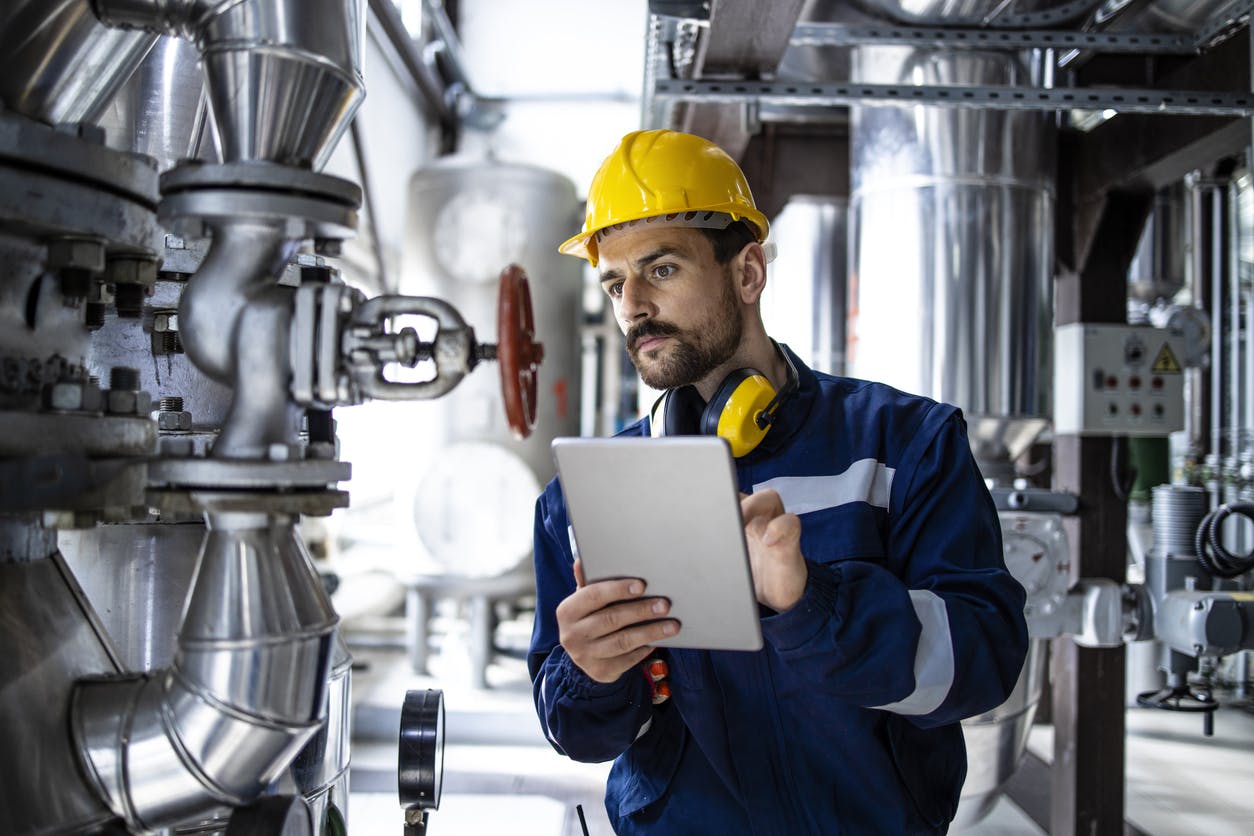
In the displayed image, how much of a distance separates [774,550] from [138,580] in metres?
0.75

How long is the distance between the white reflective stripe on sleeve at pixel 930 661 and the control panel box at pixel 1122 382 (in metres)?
1.96

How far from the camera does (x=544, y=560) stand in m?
1.41

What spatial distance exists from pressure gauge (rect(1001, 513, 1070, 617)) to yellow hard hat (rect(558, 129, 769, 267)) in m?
1.34

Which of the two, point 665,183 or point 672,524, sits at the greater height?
point 665,183

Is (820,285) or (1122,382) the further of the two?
(820,285)

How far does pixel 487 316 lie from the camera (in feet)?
14.2

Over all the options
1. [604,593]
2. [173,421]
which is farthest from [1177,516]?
[173,421]

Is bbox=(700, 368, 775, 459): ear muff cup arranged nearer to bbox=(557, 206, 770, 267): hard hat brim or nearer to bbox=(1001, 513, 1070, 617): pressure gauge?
bbox=(557, 206, 770, 267): hard hat brim

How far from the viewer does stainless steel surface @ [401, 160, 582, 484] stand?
4.30 meters

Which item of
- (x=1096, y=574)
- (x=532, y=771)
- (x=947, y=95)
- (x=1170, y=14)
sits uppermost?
(x=1170, y=14)

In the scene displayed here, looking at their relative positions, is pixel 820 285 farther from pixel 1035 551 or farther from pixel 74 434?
pixel 74 434

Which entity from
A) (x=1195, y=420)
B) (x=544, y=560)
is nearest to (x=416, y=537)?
(x=544, y=560)

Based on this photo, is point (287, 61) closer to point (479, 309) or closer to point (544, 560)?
point (544, 560)

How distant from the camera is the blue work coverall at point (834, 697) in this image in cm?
114
